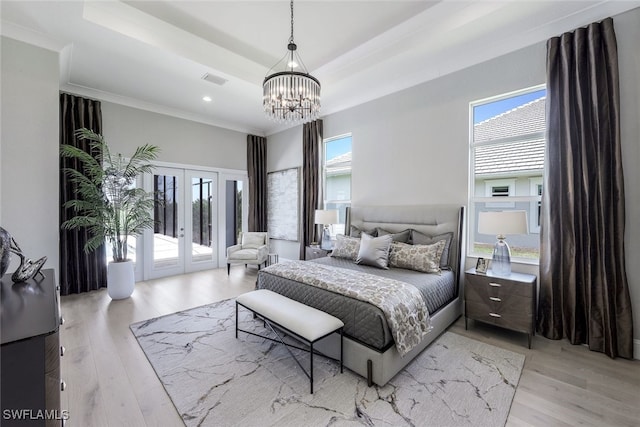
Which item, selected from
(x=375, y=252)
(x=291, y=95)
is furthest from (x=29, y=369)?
(x=375, y=252)

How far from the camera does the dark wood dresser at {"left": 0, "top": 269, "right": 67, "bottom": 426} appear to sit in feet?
2.84

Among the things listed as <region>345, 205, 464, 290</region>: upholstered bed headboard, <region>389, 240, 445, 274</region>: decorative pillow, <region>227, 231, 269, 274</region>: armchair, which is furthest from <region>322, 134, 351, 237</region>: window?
<region>389, 240, 445, 274</region>: decorative pillow

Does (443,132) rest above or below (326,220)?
above

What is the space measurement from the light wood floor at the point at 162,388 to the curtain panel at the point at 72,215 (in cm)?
86

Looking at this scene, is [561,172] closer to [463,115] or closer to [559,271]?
[559,271]

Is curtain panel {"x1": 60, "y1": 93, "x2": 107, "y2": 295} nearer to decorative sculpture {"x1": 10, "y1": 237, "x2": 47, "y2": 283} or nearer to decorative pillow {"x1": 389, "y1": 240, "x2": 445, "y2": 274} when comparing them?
decorative sculpture {"x1": 10, "y1": 237, "x2": 47, "y2": 283}

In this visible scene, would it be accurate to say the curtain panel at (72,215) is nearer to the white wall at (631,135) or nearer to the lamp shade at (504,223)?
the lamp shade at (504,223)

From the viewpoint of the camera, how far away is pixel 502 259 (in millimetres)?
2789

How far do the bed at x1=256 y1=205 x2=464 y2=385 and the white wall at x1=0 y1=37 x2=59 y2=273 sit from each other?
2.48 metres

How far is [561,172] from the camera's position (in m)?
2.64

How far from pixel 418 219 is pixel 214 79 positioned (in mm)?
3473

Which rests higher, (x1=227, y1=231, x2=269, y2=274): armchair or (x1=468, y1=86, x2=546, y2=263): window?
(x1=468, y1=86, x2=546, y2=263): window

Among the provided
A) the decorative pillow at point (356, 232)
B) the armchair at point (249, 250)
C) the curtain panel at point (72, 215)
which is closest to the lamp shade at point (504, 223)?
the decorative pillow at point (356, 232)

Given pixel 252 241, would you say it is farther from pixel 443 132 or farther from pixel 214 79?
pixel 443 132
